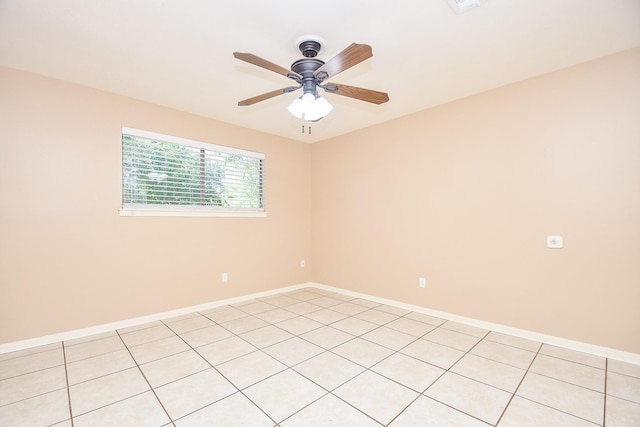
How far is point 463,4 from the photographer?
5.87 feet

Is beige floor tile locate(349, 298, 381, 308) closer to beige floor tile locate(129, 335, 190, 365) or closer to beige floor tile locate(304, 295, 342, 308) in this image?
beige floor tile locate(304, 295, 342, 308)

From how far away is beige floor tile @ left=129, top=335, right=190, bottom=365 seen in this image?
238 centimetres

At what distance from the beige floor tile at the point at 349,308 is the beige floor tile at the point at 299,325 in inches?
19.9

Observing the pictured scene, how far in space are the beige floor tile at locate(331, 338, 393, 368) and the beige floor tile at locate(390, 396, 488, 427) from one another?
1.81 ft

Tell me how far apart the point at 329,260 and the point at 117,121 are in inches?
129

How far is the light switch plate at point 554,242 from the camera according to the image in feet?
8.51

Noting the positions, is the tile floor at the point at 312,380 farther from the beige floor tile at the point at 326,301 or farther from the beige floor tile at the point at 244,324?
the beige floor tile at the point at 326,301

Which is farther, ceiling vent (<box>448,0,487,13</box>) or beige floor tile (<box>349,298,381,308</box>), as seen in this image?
beige floor tile (<box>349,298,381,308</box>)

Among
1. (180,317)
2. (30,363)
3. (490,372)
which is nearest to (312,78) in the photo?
(490,372)

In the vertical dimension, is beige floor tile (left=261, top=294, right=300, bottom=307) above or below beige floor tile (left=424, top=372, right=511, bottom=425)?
above

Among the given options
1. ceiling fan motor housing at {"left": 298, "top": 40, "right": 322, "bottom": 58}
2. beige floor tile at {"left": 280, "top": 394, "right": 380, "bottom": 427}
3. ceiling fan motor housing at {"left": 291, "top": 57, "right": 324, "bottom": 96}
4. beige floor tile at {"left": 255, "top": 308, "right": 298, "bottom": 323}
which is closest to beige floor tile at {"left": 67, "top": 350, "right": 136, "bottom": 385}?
beige floor tile at {"left": 255, "top": 308, "right": 298, "bottom": 323}

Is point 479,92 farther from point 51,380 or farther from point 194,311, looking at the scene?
point 51,380

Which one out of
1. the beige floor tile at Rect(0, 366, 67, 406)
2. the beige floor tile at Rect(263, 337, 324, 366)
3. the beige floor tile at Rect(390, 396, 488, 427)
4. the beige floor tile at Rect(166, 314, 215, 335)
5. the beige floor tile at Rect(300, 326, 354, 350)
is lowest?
the beige floor tile at Rect(390, 396, 488, 427)

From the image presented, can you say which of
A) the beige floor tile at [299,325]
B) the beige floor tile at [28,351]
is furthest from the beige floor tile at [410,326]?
the beige floor tile at [28,351]
